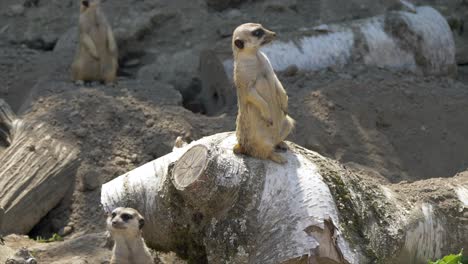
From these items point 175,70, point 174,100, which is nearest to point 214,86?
point 174,100

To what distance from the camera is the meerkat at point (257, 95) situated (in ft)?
18.2

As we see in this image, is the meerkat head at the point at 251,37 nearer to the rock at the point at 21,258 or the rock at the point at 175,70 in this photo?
the rock at the point at 21,258

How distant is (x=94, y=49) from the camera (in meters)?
9.41

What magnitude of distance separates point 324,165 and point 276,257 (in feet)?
1.98

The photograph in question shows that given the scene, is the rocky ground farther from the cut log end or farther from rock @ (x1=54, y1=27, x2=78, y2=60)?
the cut log end

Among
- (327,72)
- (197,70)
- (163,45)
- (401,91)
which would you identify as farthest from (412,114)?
(163,45)

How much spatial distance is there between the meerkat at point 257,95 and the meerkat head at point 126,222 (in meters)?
0.69

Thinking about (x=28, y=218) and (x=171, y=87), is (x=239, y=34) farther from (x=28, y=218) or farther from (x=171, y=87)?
(x=171, y=87)

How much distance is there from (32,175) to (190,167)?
2.34 metres

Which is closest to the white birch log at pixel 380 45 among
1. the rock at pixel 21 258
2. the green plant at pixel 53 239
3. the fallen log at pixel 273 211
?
the green plant at pixel 53 239

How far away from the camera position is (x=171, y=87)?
29.6 feet

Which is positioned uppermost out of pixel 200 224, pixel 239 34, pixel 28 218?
pixel 239 34

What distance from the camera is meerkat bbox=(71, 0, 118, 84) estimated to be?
30.5ft

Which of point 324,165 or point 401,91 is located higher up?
point 324,165
